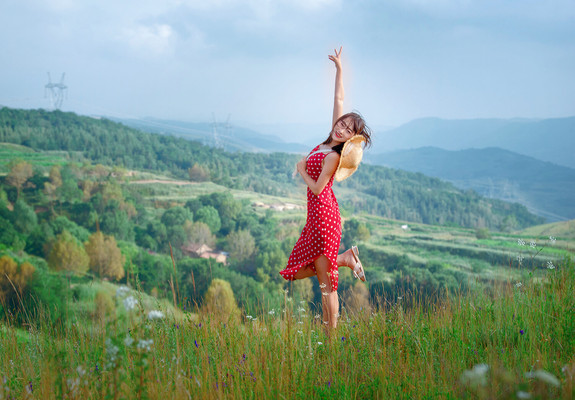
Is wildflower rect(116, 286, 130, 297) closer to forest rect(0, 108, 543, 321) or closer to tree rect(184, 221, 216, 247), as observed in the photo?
forest rect(0, 108, 543, 321)

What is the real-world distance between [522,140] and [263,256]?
237 ft

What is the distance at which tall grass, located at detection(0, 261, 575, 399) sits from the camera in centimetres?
221

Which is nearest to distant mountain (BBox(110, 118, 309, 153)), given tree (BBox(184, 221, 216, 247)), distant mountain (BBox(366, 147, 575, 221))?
distant mountain (BBox(366, 147, 575, 221))

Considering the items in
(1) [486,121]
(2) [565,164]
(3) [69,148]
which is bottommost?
(3) [69,148]

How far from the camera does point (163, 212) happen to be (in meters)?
52.9

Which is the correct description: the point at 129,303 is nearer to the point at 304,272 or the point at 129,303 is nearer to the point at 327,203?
the point at 327,203

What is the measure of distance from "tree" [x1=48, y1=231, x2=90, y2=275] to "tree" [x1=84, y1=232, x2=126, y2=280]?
0.81m

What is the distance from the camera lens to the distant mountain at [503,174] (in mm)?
66375

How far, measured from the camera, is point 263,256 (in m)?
47.7

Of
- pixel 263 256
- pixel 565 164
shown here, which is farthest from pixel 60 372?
pixel 565 164

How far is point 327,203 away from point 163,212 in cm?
5148

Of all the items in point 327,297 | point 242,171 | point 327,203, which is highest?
point 327,203

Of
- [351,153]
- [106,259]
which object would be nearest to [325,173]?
[351,153]

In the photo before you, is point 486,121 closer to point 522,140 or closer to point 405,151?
point 522,140
